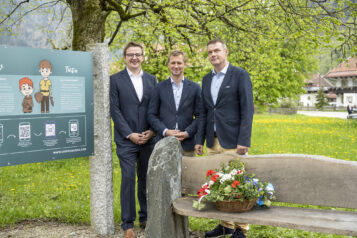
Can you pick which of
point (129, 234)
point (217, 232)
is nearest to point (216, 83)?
point (217, 232)

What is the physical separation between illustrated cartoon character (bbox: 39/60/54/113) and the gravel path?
1.60 meters

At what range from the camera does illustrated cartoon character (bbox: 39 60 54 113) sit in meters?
3.90

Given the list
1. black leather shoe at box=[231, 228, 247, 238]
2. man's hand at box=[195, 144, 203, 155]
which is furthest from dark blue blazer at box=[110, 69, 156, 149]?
black leather shoe at box=[231, 228, 247, 238]

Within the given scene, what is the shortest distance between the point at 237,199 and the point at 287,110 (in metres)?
41.9

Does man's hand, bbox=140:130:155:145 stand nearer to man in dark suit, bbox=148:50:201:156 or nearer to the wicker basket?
man in dark suit, bbox=148:50:201:156

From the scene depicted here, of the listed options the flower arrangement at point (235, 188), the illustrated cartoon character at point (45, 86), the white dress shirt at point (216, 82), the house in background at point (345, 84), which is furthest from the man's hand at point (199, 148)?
the house in background at point (345, 84)

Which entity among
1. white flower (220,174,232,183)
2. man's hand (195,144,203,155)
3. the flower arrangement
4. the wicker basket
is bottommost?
the wicker basket

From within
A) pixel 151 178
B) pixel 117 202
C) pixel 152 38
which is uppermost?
pixel 152 38

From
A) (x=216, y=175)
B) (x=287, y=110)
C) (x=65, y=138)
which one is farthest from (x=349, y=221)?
(x=287, y=110)

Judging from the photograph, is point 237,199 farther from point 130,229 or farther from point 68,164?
point 68,164

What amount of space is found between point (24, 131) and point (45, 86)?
0.53 m

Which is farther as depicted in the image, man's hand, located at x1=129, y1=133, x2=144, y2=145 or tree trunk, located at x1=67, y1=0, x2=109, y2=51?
tree trunk, located at x1=67, y1=0, x2=109, y2=51

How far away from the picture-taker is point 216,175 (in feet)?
10.1

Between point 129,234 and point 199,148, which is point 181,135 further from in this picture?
point 129,234
